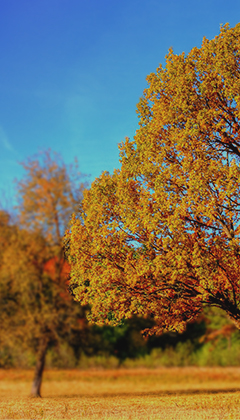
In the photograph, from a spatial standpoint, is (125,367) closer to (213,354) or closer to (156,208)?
(213,354)

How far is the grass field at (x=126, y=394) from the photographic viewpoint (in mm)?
15648

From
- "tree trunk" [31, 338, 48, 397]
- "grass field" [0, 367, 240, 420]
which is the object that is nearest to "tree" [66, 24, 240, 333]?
"grass field" [0, 367, 240, 420]

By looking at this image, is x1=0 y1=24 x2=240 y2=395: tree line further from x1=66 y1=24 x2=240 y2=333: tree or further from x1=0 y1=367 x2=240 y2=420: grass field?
x1=0 y1=367 x2=240 y2=420: grass field

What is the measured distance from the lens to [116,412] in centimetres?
1655

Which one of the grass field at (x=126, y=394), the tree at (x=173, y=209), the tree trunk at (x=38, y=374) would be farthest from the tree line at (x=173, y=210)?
the tree trunk at (x=38, y=374)

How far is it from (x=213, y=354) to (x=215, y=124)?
92.6ft

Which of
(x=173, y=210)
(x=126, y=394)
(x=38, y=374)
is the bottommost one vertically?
(x=126, y=394)

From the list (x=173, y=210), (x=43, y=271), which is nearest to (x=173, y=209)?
(x=173, y=210)

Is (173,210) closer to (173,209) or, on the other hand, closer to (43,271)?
(173,209)

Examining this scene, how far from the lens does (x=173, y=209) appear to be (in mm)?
15461

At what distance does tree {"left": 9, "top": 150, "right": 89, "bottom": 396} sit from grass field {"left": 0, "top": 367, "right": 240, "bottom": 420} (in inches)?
142

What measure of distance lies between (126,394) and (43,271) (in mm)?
9789

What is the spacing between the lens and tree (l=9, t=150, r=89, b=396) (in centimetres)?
2403

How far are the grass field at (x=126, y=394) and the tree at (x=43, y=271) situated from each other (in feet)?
11.8
